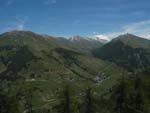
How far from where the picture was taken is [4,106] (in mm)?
51625

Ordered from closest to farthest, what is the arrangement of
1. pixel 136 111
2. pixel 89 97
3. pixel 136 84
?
1. pixel 136 111
2. pixel 89 97
3. pixel 136 84

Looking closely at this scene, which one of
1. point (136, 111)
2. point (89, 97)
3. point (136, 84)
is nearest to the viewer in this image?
point (136, 111)

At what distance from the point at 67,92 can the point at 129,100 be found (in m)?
12.7

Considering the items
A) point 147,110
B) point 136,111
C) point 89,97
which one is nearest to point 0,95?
point 89,97

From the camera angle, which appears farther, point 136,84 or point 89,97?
point 136,84

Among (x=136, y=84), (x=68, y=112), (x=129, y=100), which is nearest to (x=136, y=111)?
(x=129, y=100)

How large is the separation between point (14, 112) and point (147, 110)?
28.2 meters

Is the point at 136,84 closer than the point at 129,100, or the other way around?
the point at 129,100

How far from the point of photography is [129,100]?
50.6m

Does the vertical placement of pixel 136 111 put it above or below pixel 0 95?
below

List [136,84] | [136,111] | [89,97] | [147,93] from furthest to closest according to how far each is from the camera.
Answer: [136,84] < [147,93] < [89,97] < [136,111]

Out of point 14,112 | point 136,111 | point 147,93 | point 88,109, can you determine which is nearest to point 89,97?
point 88,109

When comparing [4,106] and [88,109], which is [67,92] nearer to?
[88,109]

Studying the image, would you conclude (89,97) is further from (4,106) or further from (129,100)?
(4,106)
